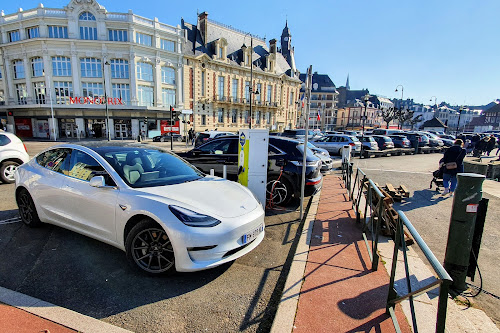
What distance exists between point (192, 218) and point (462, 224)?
3080 mm

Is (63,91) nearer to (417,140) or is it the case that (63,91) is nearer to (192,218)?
(417,140)

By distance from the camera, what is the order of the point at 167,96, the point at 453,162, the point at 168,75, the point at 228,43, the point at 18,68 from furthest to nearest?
the point at 228,43 < the point at 167,96 < the point at 168,75 < the point at 18,68 < the point at 453,162

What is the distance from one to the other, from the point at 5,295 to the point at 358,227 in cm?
→ 517

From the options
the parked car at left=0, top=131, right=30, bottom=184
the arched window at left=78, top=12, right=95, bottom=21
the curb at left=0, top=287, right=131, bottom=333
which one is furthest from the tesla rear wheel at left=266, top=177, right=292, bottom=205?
the arched window at left=78, top=12, right=95, bottom=21

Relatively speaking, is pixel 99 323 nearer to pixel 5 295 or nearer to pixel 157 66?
pixel 5 295

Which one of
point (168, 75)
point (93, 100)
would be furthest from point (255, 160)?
point (168, 75)

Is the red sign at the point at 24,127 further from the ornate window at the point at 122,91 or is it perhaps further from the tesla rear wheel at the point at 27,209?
the tesla rear wheel at the point at 27,209

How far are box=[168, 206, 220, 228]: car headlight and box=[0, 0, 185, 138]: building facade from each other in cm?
3694

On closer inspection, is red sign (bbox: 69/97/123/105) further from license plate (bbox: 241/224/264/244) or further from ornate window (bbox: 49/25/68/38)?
license plate (bbox: 241/224/264/244)

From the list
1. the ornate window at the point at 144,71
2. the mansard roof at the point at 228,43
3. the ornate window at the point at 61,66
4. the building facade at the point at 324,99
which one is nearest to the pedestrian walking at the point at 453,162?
the ornate window at the point at 144,71

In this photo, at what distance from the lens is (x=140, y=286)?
305cm

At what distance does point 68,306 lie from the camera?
2.69 meters

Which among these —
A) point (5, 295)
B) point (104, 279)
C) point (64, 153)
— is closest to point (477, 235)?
point (104, 279)

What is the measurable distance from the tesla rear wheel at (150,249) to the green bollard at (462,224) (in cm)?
327
